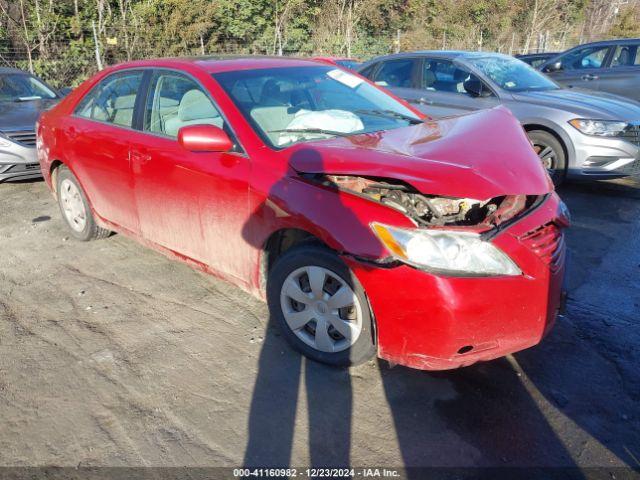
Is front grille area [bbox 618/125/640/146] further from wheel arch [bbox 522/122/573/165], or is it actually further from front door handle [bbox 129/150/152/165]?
front door handle [bbox 129/150/152/165]

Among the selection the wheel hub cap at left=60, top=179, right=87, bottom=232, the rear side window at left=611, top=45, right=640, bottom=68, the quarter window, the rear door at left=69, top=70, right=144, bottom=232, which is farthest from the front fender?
the rear side window at left=611, top=45, right=640, bottom=68

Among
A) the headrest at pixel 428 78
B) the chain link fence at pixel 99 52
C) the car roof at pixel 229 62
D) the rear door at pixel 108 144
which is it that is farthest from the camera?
the chain link fence at pixel 99 52

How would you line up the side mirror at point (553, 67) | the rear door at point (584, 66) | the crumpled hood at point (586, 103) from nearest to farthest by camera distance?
the crumpled hood at point (586, 103) → the side mirror at point (553, 67) → the rear door at point (584, 66)

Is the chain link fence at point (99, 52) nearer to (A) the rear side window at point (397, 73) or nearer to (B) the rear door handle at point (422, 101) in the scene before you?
(A) the rear side window at point (397, 73)

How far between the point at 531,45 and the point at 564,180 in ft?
84.7

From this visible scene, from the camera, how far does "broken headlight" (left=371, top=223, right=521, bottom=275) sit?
8.08 feet

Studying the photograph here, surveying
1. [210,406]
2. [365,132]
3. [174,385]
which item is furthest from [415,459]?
[365,132]

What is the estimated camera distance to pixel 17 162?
21.4 feet

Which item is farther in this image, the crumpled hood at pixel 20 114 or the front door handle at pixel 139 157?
the crumpled hood at pixel 20 114

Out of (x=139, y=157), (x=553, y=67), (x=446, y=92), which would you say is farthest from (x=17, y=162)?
(x=553, y=67)

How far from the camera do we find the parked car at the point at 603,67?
9695 mm

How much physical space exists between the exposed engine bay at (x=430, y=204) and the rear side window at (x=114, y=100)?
196 cm

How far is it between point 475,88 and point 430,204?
4.59 m

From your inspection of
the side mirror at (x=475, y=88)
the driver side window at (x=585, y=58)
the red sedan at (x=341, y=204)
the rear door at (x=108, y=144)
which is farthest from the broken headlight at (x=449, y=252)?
the driver side window at (x=585, y=58)
